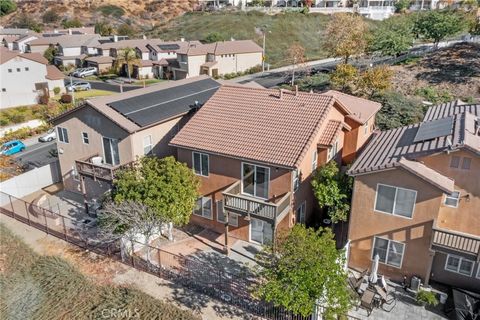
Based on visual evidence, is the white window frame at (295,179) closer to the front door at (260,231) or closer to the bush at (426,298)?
the front door at (260,231)

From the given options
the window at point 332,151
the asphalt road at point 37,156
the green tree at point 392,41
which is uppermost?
the green tree at point 392,41

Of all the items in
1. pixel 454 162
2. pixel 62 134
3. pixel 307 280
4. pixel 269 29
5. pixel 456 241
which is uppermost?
pixel 269 29

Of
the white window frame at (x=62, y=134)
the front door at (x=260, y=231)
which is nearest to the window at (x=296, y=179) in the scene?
the front door at (x=260, y=231)

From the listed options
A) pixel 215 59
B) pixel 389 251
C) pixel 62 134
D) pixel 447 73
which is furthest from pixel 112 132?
→ pixel 215 59

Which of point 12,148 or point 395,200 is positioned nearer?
point 395,200

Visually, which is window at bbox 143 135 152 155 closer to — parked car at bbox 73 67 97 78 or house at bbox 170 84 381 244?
house at bbox 170 84 381 244

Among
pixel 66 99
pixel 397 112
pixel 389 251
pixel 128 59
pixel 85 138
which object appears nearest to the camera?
pixel 389 251

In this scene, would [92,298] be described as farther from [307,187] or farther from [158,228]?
[307,187]

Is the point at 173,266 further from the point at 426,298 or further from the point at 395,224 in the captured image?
the point at 426,298
